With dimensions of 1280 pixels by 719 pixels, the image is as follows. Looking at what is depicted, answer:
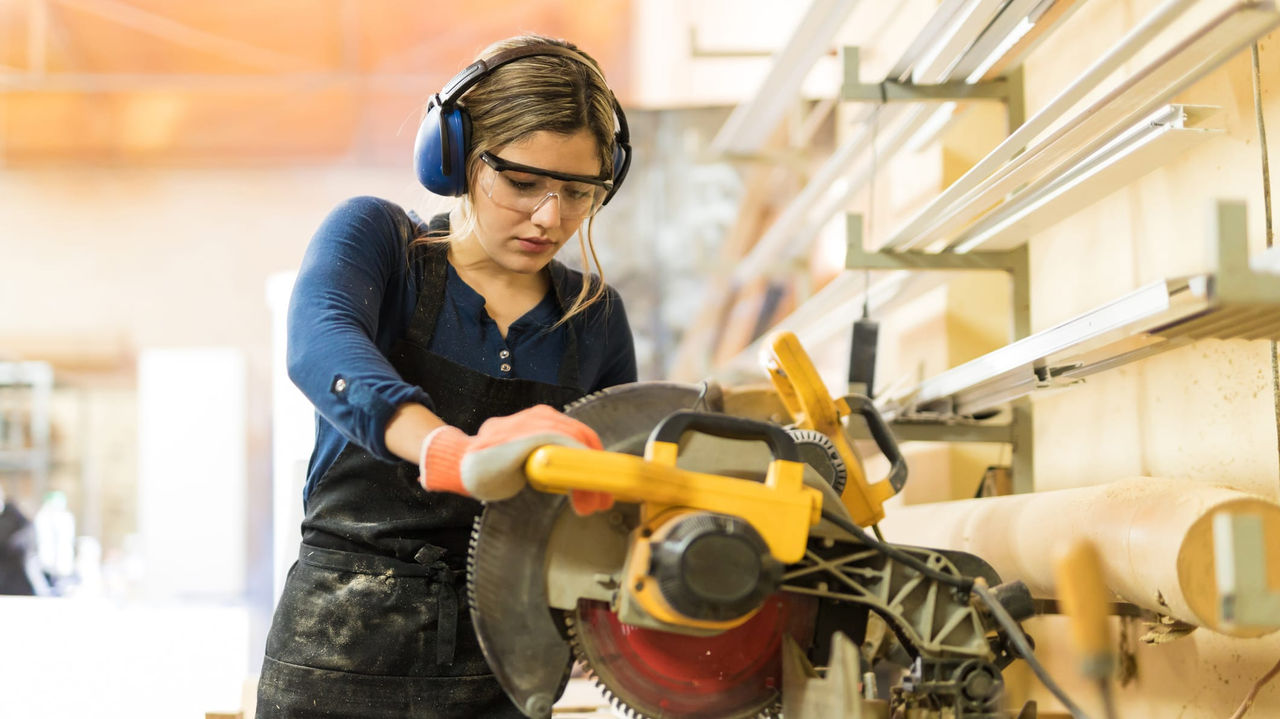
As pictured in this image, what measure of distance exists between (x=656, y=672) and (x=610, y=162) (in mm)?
661

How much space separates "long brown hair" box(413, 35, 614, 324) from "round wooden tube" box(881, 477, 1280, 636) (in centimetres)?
72

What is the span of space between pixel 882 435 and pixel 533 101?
1.90 feet

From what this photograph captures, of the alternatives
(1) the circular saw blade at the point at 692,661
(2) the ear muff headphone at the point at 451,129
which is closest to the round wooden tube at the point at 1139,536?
(1) the circular saw blade at the point at 692,661

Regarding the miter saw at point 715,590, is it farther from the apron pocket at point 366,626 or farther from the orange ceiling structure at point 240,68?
the orange ceiling structure at point 240,68

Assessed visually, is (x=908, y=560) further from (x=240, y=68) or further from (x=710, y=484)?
(x=240, y=68)

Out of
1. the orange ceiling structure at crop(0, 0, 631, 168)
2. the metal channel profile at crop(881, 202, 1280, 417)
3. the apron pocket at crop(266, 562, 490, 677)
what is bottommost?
the apron pocket at crop(266, 562, 490, 677)

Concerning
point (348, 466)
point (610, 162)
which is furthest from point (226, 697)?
point (610, 162)

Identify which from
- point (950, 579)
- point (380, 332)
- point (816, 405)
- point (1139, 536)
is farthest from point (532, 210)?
point (1139, 536)

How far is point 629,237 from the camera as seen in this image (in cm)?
427

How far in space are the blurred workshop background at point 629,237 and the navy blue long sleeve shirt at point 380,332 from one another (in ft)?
0.92

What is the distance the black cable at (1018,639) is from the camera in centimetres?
98

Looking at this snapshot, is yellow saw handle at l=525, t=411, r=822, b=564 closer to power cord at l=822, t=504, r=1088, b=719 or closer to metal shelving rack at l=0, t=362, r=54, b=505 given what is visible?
power cord at l=822, t=504, r=1088, b=719

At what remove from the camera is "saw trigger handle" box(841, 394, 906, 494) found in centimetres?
131

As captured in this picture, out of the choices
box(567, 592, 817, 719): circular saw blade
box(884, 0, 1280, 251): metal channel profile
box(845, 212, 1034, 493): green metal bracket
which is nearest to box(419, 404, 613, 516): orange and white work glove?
box(567, 592, 817, 719): circular saw blade
